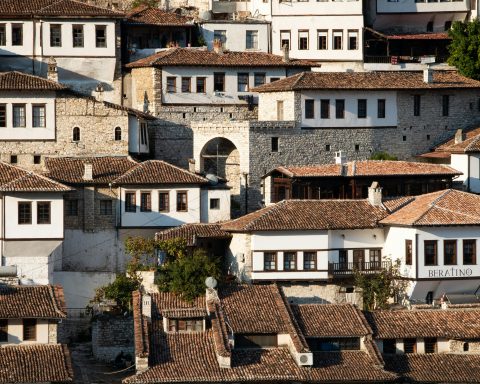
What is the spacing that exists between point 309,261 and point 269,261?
5.32ft

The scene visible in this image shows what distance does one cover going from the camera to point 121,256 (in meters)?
85.3

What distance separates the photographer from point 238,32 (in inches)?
3947

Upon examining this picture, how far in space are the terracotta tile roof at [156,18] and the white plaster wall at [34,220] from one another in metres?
18.5

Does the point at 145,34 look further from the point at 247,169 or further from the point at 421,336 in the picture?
the point at 421,336

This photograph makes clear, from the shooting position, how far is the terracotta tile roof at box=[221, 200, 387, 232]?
268 ft

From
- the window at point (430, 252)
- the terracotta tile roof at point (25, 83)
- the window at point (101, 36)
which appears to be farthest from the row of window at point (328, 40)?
the window at point (430, 252)

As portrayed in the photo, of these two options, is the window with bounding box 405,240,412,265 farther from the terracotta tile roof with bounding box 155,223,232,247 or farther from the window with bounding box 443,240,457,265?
the terracotta tile roof with bounding box 155,223,232,247

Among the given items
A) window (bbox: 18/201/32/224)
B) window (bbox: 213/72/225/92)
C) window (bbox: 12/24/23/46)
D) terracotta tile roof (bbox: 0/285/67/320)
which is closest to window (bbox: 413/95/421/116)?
window (bbox: 213/72/225/92)

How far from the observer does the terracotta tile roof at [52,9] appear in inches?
3696

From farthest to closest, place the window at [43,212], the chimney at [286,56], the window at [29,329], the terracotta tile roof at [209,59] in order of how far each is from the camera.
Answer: the chimney at [286,56] → the terracotta tile roof at [209,59] → the window at [43,212] → the window at [29,329]

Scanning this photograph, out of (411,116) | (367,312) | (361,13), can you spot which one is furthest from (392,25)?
(367,312)

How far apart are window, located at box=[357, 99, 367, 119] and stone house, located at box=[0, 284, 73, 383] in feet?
67.3

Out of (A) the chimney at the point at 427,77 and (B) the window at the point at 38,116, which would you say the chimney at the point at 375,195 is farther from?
(B) the window at the point at 38,116

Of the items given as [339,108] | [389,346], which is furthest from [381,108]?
[389,346]
